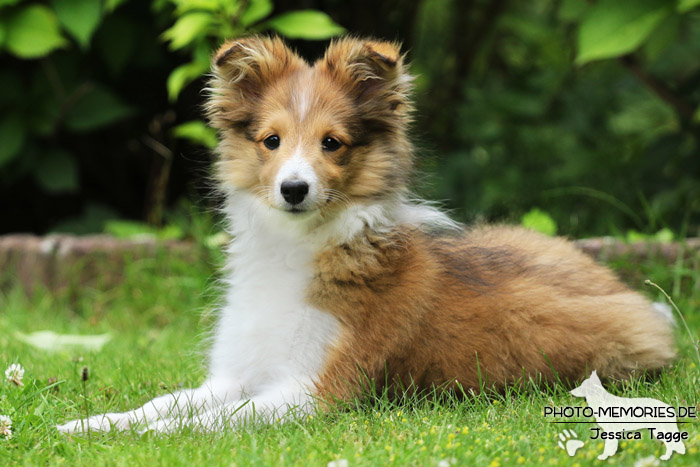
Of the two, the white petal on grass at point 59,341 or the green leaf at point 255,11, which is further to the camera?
the green leaf at point 255,11

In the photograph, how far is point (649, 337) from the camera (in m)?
3.74

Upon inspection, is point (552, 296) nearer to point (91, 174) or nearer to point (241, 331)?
point (241, 331)

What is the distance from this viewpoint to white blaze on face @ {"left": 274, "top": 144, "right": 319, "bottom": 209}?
3.36 meters

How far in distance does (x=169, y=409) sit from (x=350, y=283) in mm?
892

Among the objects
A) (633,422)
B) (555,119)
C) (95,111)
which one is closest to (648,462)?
(633,422)

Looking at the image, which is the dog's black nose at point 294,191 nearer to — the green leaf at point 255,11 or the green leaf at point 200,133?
the green leaf at point 255,11

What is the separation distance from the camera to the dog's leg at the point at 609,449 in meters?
2.69

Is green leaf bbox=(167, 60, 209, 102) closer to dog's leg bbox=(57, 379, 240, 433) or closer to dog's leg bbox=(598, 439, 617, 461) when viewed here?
dog's leg bbox=(57, 379, 240, 433)

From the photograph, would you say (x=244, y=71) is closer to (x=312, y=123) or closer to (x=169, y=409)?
(x=312, y=123)

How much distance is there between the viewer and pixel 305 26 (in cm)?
523

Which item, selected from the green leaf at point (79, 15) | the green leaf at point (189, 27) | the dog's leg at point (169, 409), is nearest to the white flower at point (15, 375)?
the dog's leg at point (169, 409)

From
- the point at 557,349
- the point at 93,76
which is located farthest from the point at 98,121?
the point at 557,349

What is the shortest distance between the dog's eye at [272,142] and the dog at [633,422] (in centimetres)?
164

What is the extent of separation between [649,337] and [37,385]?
2.70 m
